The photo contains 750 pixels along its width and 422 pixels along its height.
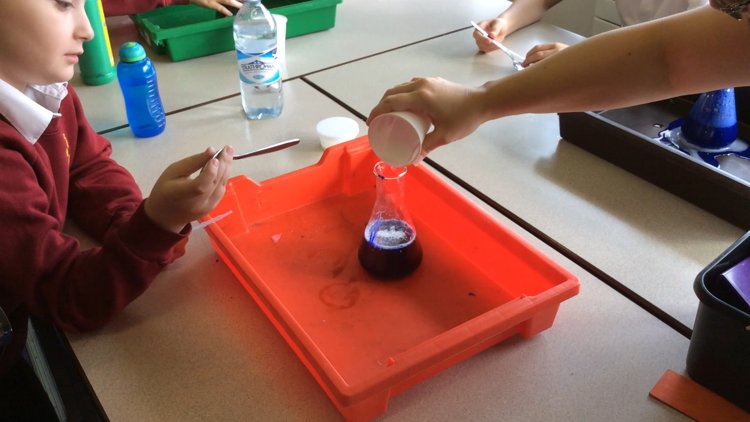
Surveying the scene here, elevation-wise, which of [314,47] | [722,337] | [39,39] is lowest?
[314,47]

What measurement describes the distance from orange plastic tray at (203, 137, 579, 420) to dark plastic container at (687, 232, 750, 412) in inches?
5.2

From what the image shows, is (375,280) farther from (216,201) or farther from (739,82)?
(739,82)

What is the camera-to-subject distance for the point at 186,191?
0.68 m

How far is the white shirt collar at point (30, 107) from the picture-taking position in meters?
0.68

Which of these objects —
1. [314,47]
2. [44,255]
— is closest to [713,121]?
[314,47]

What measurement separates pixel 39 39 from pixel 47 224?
0.21 meters

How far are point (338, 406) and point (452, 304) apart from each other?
0.20m

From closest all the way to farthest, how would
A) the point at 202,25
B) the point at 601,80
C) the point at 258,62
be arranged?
1. the point at 601,80
2. the point at 258,62
3. the point at 202,25

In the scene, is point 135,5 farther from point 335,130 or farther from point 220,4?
point 335,130

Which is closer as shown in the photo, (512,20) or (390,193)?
(390,193)

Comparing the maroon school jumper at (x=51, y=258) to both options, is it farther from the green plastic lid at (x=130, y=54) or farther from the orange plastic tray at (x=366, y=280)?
the green plastic lid at (x=130, y=54)

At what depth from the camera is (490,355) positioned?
681 millimetres

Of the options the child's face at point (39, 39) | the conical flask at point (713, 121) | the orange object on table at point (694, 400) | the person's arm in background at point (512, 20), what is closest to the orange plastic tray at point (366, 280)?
the orange object on table at point (694, 400)

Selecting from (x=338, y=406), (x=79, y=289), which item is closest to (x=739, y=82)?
(x=338, y=406)
